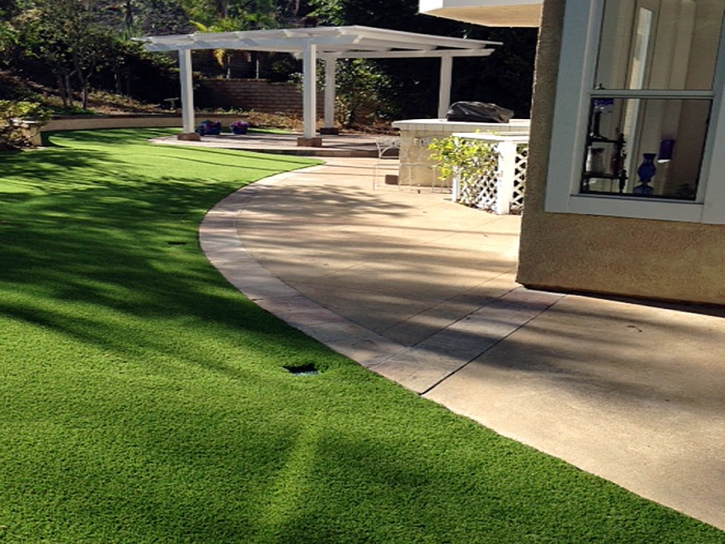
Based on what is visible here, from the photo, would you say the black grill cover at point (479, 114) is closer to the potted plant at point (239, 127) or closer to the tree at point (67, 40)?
the potted plant at point (239, 127)

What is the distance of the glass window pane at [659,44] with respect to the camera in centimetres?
456

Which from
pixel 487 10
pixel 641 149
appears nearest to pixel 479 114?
pixel 487 10

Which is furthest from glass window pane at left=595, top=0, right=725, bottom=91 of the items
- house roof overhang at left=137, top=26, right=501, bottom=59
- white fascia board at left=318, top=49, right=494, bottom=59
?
white fascia board at left=318, top=49, right=494, bottom=59

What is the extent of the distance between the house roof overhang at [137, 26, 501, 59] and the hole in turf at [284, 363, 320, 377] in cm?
1312

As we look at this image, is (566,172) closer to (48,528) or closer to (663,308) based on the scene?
(663,308)

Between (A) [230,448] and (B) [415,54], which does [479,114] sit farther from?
(A) [230,448]

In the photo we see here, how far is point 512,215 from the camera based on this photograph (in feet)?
28.5

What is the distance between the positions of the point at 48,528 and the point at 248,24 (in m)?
36.2

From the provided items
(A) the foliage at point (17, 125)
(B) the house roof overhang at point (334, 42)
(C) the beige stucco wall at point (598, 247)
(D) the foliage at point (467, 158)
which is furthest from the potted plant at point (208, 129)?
(C) the beige stucco wall at point (598, 247)

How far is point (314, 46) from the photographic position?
16.5 metres

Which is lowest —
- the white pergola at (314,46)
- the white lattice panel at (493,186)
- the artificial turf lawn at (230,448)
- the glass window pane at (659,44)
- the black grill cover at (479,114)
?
the artificial turf lawn at (230,448)

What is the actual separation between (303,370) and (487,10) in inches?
175

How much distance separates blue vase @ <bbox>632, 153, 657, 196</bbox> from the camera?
480cm

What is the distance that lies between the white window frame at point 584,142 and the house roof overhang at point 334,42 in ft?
37.3
